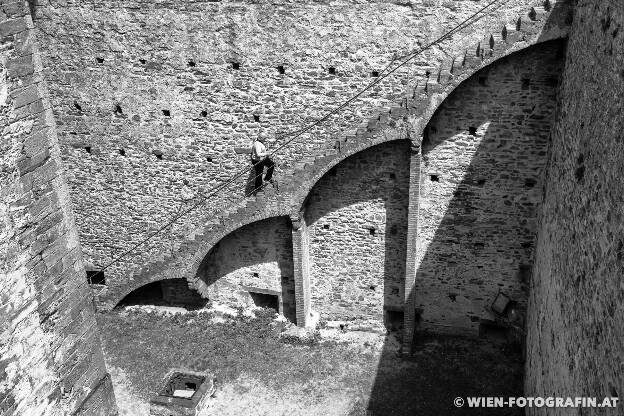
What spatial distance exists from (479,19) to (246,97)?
4728 mm

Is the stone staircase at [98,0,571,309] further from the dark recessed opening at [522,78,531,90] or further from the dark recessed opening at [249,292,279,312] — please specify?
the dark recessed opening at [249,292,279,312]

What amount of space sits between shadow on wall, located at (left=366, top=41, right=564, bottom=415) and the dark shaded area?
4.91 meters

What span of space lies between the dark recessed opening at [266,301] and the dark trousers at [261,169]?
117 inches

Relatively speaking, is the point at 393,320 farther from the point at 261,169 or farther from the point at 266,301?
the point at 261,169

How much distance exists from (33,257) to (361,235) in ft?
26.2

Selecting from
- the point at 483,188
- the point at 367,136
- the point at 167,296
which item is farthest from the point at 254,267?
the point at 483,188

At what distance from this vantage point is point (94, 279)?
1540cm

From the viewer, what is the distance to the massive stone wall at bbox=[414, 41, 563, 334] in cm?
1159

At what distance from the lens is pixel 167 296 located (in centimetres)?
1548

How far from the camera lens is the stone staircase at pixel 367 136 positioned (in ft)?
34.9

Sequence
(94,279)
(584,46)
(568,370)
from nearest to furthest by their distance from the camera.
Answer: (568,370), (584,46), (94,279)

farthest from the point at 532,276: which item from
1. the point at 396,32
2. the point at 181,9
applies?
the point at 181,9

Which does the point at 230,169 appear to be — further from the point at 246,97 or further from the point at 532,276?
the point at 532,276

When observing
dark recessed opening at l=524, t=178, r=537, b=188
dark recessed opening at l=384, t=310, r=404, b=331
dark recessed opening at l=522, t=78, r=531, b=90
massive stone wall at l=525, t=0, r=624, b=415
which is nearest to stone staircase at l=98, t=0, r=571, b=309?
massive stone wall at l=525, t=0, r=624, b=415
